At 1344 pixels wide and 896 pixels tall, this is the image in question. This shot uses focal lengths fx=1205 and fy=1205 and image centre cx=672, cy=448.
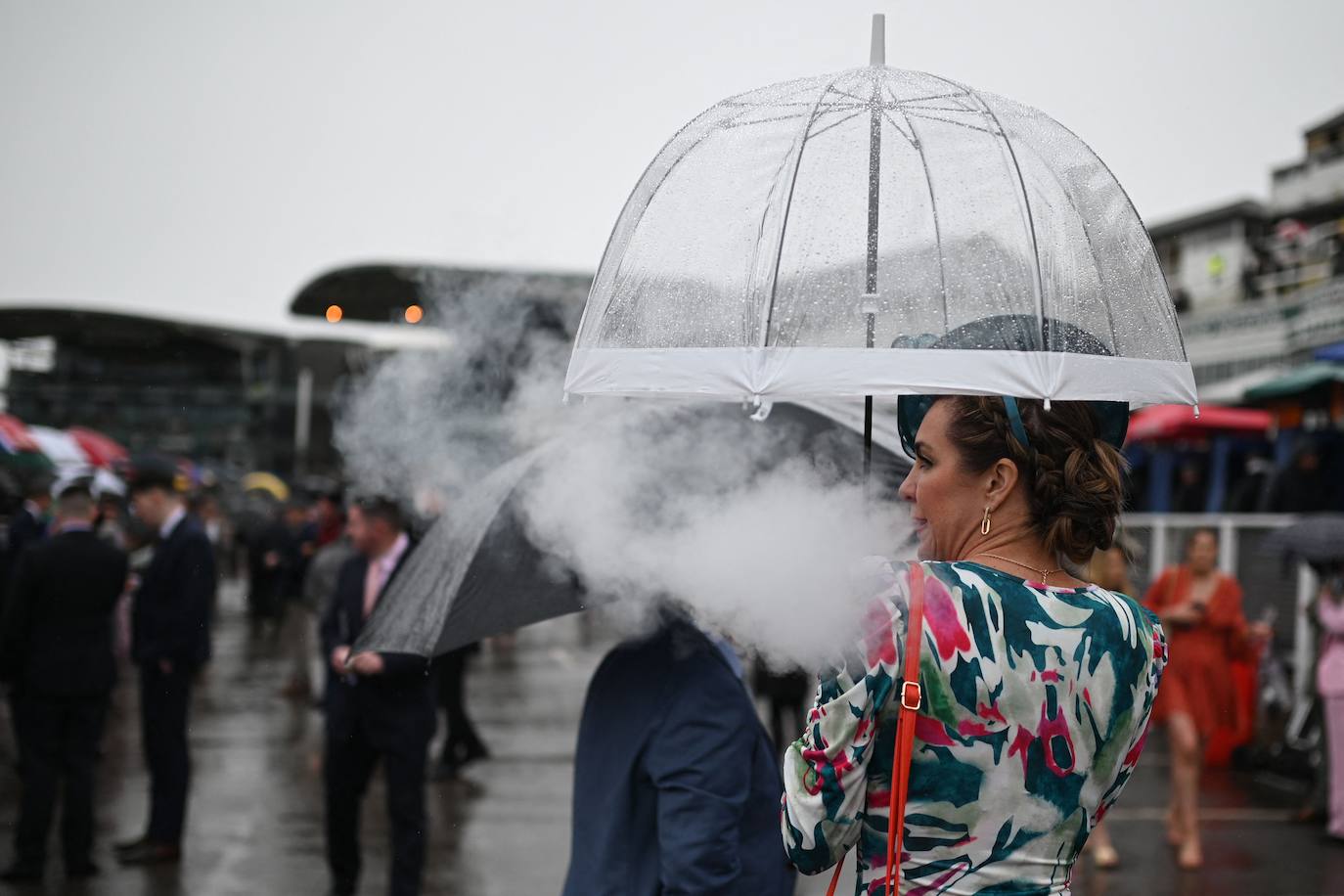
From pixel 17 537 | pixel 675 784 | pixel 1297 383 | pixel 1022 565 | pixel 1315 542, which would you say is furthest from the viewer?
pixel 1297 383

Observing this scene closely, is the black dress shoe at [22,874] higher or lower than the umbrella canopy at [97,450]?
lower

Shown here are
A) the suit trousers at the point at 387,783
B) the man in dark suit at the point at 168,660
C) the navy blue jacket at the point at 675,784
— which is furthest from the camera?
the man in dark suit at the point at 168,660

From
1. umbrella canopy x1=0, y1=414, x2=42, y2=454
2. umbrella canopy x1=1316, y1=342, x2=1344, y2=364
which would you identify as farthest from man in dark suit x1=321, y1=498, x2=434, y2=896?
umbrella canopy x1=0, y1=414, x2=42, y2=454

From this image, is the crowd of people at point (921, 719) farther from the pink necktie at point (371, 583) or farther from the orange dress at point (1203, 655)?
the orange dress at point (1203, 655)

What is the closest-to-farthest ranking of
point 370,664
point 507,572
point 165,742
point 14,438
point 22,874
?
1. point 507,572
2. point 370,664
3. point 22,874
4. point 165,742
5. point 14,438

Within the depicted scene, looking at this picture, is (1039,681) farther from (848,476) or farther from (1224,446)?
(1224,446)

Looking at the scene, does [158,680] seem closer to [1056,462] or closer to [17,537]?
[17,537]

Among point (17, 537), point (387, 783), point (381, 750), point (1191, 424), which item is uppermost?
point (1191, 424)

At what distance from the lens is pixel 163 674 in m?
6.76

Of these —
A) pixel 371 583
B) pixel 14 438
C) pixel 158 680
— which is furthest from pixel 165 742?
pixel 14 438

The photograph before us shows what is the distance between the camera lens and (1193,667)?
727 centimetres

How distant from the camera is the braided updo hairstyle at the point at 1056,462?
1.75 m

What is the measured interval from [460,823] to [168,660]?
2.26 m

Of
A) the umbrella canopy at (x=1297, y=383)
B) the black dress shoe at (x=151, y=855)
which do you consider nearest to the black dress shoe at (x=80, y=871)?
the black dress shoe at (x=151, y=855)
